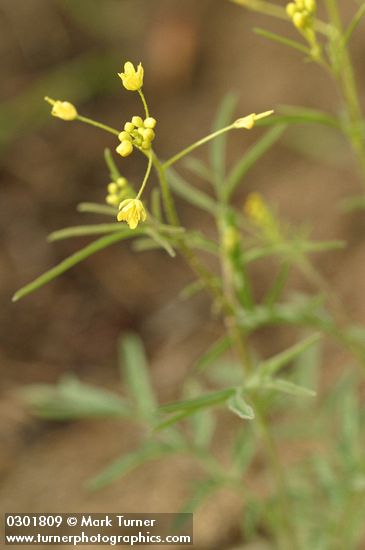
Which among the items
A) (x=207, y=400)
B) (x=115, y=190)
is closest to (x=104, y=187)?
(x=115, y=190)

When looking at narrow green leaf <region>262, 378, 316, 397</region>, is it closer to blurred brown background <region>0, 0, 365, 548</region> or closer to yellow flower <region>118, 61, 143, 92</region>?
yellow flower <region>118, 61, 143, 92</region>

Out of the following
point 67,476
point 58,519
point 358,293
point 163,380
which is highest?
point 358,293

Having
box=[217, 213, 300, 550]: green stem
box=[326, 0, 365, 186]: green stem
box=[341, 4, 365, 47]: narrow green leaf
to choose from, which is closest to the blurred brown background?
box=[217, 213, 300, 550]: green stem

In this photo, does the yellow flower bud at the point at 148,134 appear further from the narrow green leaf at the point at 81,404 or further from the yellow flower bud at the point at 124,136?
the narrow green leaf at the point at 81,404

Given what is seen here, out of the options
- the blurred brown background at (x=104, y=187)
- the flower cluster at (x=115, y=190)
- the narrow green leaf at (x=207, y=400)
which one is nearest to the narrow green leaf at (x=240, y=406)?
the narrow green leaf at (x=207, y=400)

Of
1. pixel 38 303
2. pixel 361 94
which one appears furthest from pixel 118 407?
pixel 361 94

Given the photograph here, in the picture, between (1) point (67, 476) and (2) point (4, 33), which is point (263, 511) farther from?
(2) point (4, 33)
